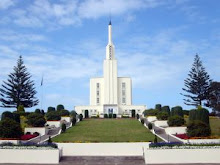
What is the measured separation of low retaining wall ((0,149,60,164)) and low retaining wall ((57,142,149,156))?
5.56 ft

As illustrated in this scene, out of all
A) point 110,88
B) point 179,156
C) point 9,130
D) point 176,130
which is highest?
point 110,88

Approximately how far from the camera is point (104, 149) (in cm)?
1675

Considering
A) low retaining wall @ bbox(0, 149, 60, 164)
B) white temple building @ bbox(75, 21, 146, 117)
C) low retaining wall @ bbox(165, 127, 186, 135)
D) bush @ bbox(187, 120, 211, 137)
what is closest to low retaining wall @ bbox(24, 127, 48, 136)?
low retaining wall @ bbox(0, 149, 60, 164)

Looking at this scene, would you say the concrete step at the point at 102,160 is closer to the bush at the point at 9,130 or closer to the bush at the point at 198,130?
the bush at the point at 9,130

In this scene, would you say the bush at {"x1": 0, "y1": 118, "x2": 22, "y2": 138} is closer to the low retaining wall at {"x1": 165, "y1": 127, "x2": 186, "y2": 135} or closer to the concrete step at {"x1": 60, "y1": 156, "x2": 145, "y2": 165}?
the concrete step at {"x1": 60, "y1": 156, "x2": 145, "y2": 165}

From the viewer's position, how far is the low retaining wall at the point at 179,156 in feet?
48.5

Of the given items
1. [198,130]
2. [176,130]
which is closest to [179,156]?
[198,130]

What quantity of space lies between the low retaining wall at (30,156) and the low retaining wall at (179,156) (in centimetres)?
461

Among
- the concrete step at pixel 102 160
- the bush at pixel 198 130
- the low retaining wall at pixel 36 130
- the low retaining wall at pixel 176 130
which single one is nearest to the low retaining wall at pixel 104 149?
the concrete step at pixel 102 160

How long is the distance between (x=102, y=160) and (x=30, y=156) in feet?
11.9

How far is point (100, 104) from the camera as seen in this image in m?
50.7

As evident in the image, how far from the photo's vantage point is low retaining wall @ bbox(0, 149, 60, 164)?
49.3ft

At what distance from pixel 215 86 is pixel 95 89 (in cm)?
1949

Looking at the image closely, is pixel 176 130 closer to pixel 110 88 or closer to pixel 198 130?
pixel 198 130
